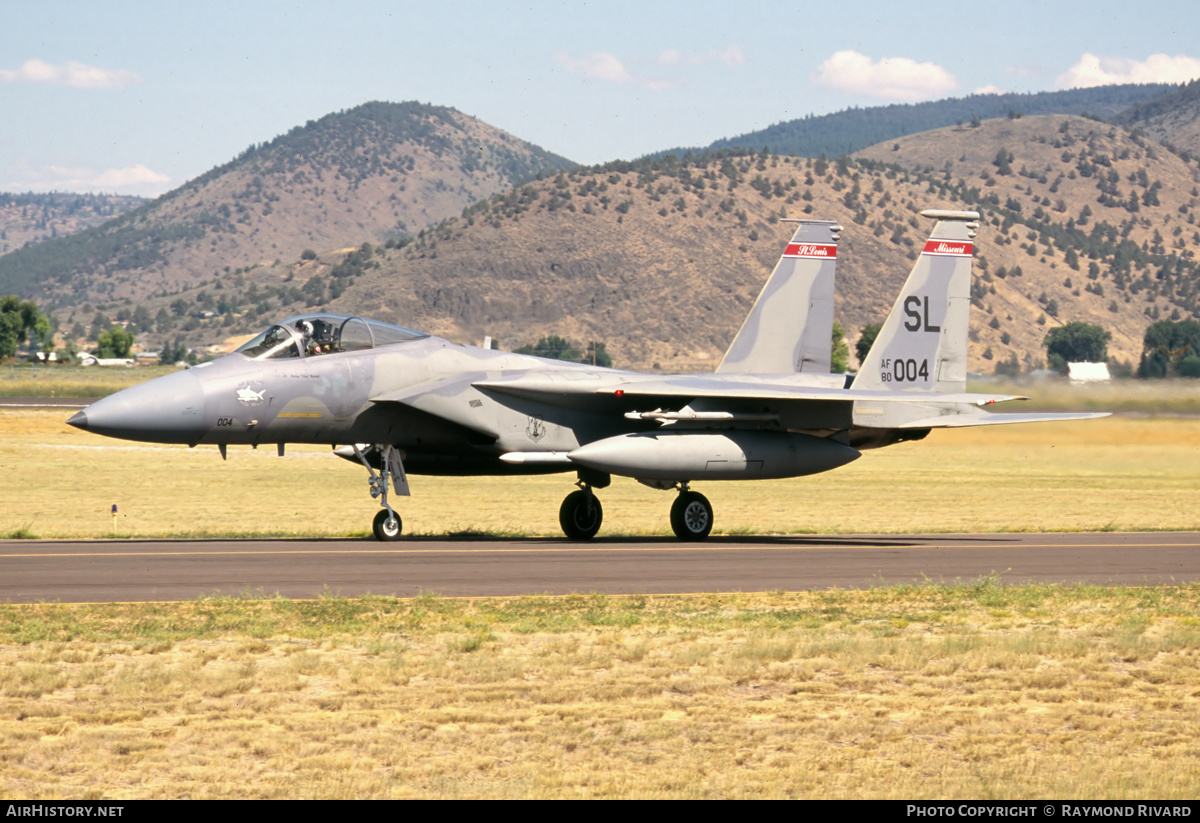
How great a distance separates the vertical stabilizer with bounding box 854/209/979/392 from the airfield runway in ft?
10.2

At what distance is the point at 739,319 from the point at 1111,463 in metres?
132

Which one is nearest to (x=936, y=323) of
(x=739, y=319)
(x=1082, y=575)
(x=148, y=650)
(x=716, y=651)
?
(x=1082, y=575)

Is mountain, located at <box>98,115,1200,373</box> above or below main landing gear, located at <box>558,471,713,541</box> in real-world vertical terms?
above

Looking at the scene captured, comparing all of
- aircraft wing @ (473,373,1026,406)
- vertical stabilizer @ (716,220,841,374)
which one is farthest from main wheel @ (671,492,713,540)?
vertical stabilizer @ (716,220,841,374)

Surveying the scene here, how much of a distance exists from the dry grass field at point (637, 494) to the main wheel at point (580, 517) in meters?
2.28

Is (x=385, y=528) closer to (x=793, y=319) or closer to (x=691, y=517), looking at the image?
(x=691, y=517)

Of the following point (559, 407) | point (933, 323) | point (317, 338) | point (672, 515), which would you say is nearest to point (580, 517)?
point (672, 515)

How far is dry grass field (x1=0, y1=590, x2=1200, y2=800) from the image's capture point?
7918 millimetres

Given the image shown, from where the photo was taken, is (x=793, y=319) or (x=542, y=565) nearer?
(x=542, y=565)

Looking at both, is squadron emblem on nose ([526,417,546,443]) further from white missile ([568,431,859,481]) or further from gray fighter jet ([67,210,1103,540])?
white missile ([568,431,859,481])

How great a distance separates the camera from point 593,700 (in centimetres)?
983

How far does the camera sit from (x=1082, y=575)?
56.4 feet

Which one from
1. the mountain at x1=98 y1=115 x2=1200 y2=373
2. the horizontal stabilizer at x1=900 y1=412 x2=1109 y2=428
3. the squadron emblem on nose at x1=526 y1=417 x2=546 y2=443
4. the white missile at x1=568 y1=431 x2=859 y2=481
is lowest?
the white missile at x1=568 y1=431 x2=859 y2=481

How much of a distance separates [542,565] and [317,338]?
5.21m
